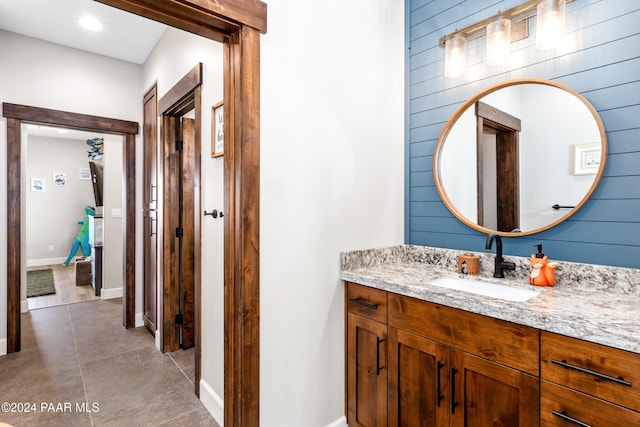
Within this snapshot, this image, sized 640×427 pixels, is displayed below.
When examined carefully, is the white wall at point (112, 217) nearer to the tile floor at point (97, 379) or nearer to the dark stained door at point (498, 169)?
the tile floor at point (97, 379)

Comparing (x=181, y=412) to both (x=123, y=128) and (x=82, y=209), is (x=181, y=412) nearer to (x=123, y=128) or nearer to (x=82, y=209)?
(x=123, y=128)

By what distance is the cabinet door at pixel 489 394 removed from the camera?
116 cm

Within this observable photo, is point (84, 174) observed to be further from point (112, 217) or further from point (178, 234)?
point (178, 234)

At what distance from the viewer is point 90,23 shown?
2889 mm

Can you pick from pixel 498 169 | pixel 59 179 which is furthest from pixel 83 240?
pixel 498 169

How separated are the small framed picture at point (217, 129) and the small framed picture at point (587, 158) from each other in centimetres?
189

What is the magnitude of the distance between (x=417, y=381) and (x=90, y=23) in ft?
12.3

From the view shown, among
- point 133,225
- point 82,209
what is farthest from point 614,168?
point 82,209

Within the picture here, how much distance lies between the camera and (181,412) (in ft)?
6.93

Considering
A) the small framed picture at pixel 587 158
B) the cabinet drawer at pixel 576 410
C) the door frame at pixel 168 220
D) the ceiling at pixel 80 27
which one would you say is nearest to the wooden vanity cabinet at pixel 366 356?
the cabinet drawer at pixel 576 410

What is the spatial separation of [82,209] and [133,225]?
16.8 feet

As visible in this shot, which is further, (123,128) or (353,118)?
(123,128)

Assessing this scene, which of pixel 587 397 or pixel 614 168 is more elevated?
pixel 614 168

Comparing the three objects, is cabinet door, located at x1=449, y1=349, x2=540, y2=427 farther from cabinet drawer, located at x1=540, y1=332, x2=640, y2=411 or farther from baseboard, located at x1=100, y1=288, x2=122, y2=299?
baseboard, located at x1=100, y1=288, x2=122, y2=299
